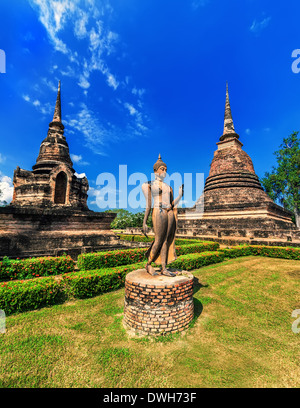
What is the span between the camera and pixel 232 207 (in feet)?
66.8

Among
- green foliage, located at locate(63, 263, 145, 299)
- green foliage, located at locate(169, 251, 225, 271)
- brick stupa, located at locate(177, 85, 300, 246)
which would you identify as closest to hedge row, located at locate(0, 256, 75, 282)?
green foliage, located at locate(63, 263, 145, 299)

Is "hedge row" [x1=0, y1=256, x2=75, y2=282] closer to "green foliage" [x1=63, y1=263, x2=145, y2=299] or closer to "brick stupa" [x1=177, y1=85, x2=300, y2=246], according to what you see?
"green foliage" [x1=63, y1=263, x2=145, y2=299]

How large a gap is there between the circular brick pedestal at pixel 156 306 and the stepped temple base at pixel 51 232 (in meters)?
6.96

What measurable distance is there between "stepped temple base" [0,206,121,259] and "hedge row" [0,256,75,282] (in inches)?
88.9

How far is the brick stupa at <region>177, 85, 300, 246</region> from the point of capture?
56.1 ft

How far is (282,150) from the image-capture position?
2948cm

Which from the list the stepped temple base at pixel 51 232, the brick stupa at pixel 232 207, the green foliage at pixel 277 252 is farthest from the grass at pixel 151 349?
the brick stupa at pixel 232 207

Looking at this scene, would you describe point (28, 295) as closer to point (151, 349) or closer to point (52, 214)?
point (151, 349)

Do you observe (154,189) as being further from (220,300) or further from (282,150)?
(282,150)

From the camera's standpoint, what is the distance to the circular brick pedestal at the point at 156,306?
373cm

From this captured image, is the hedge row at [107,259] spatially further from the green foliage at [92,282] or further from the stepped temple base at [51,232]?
the stepped temple base at [51,232]

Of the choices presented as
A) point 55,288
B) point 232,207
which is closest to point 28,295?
point 55,288

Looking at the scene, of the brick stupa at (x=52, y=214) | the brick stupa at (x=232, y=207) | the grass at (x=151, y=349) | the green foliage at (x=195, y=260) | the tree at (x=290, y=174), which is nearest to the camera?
the grass at (x=151, y=349)

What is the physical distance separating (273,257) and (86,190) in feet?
47.0
